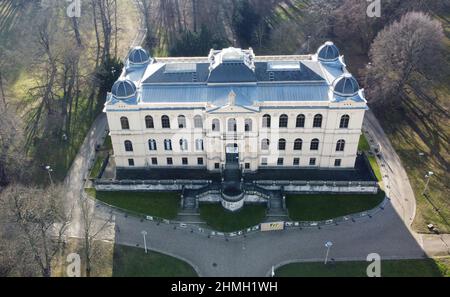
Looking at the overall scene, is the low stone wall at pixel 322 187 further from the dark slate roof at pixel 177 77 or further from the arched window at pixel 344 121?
the dark slate roof at pixel 177 77

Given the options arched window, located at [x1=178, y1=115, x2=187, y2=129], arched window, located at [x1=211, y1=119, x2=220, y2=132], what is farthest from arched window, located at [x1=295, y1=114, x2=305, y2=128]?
arched window, located at [x1=178, y1=115, x2=187, y2=129]

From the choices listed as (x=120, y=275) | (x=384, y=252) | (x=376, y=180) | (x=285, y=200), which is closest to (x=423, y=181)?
(x=376, y=180)

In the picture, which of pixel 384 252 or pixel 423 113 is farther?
pixel 423 113

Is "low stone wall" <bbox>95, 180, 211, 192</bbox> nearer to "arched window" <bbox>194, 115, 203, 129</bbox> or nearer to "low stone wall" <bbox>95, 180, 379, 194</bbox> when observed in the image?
"low stone wall" <bbox>95, 180, 379, 194</bbox>

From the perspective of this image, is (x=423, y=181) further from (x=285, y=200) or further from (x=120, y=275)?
(x=120, y=275)

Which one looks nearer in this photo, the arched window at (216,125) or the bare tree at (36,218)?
the bare tree at (36,218)

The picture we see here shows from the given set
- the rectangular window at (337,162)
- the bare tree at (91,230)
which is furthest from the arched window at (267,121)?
the bare tree at (91,230)
